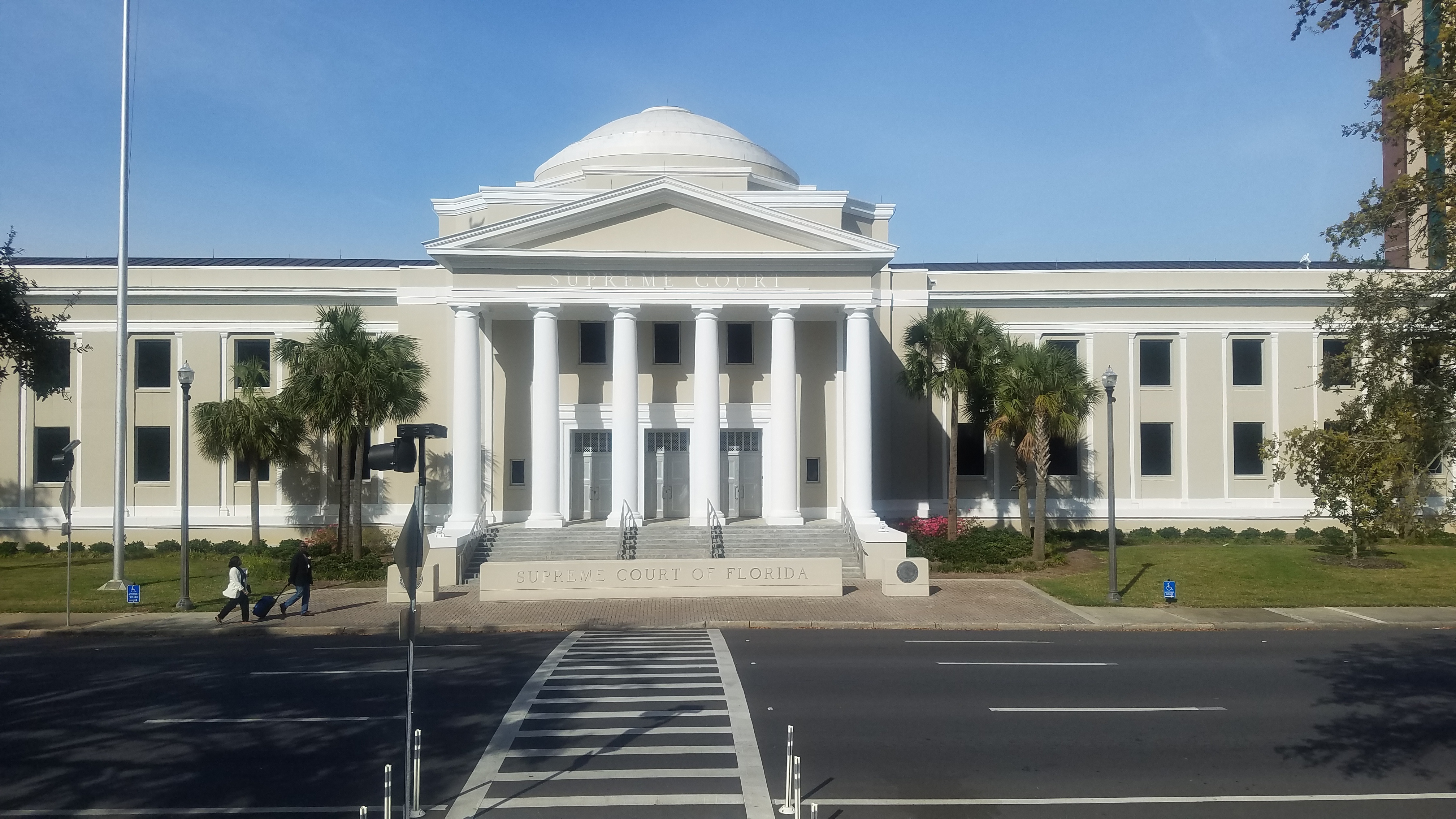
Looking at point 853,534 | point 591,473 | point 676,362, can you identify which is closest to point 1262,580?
point 853,534

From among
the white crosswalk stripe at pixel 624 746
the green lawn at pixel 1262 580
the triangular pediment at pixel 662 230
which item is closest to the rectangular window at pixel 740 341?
the triangular pediment at pixel 662 230

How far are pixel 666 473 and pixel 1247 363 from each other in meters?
22.7

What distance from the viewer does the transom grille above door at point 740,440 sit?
113ft

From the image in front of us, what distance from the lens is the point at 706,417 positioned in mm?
31172

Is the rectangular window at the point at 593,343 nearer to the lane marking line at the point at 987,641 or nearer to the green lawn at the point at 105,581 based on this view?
the green lawn at the point at 105,581

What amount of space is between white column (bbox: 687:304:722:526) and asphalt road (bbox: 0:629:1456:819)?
1219 centimetres

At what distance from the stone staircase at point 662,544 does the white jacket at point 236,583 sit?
23.9ft

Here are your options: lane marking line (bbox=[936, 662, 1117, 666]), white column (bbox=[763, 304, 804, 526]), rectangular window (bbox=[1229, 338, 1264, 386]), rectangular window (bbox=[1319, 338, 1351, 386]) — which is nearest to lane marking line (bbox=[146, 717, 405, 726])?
lane marking line (bbox=[936, 662, 1117, 666])

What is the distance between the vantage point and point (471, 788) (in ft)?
32.6

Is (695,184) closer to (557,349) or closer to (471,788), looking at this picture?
(557,349)

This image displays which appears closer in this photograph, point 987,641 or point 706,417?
point 987,641

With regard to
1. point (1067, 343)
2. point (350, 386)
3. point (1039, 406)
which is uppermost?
point (1067, 343)

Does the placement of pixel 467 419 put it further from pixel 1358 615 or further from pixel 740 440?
pixel 1358 615

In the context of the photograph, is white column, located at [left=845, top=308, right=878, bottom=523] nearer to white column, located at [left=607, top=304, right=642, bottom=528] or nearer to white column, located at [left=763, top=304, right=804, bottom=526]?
white column, located at [left=763, top=304, right=804, bottom=526]
